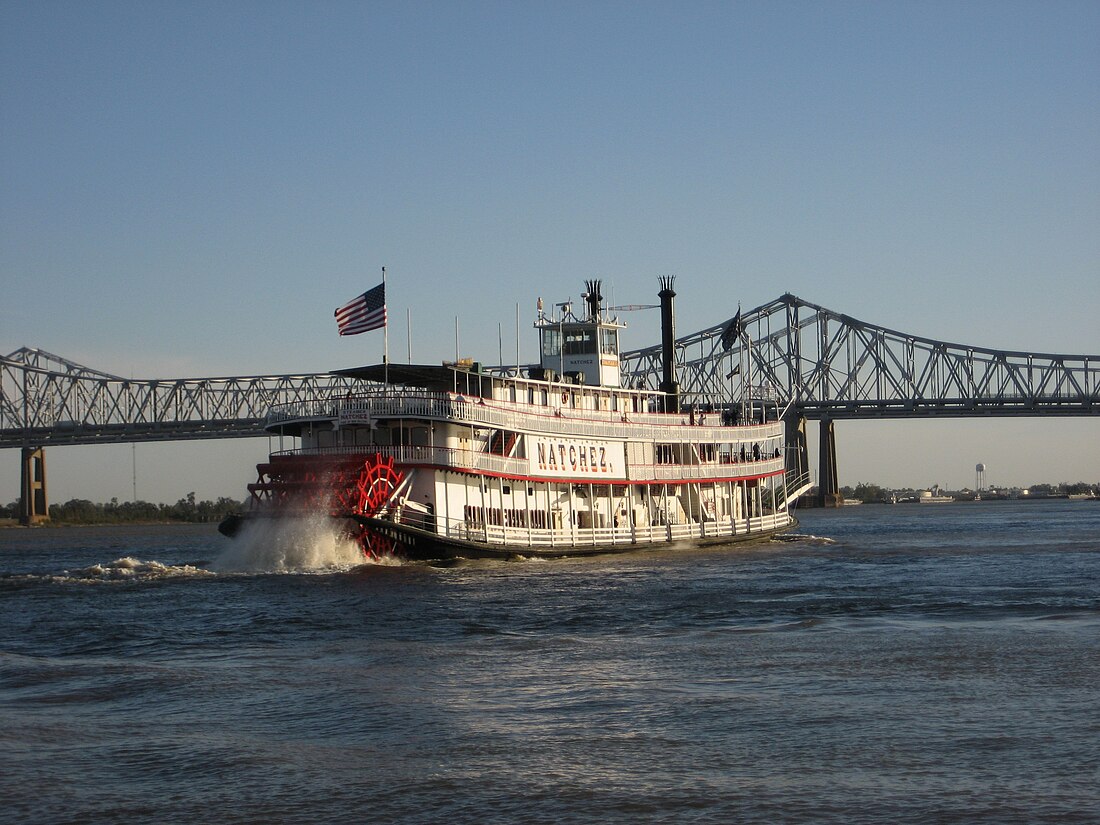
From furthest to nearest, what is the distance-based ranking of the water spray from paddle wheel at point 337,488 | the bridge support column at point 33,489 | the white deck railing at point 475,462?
the bridge support column at point 33,489 → the white deck railing at point 475,462 → the water spray from paddle wheel at point 337,488

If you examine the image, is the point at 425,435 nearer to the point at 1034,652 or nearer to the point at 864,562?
the point at 864,562

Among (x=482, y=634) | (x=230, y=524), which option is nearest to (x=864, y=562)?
(x=230, y=524)

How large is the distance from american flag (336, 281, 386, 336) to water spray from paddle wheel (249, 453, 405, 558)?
14.8 feet

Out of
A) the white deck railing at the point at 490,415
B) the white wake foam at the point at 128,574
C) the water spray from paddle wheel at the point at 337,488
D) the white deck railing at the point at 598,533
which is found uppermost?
the white deck railing at the point at 490,415

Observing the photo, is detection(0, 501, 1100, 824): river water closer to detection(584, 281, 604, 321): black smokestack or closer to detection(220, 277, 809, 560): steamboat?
detection(220, 277, 809, 560): steamboat

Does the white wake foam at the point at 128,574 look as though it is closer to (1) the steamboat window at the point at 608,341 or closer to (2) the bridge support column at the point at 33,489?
(1) the steamboat window at the point at 608,341

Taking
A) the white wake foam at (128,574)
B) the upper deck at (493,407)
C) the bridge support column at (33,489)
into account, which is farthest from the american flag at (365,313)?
the bridge support column at (33,489)

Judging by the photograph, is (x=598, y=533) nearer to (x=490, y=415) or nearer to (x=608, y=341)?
(x=490, y=415)

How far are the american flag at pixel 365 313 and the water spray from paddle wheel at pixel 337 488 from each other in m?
4.52

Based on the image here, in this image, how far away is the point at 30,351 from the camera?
157 m

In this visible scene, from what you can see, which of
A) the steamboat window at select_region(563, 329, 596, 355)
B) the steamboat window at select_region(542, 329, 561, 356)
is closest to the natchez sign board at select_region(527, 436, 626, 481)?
the steamboat window at select_region(563, 329, 596, 355)

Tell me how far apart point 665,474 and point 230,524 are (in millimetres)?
16053

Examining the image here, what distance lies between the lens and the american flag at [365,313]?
136ft

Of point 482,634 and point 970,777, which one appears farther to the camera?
point 482,634
